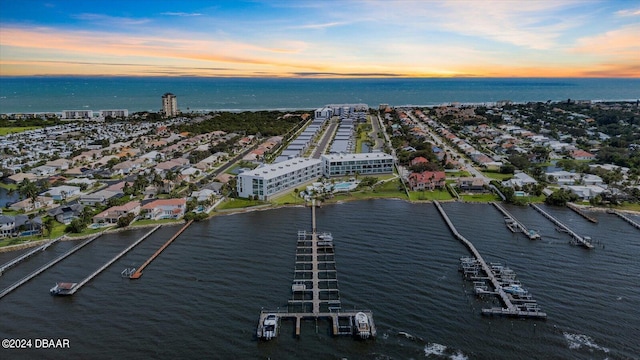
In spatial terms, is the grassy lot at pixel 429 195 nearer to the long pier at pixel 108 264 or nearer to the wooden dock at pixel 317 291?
the wooden dock at pixel 317 291

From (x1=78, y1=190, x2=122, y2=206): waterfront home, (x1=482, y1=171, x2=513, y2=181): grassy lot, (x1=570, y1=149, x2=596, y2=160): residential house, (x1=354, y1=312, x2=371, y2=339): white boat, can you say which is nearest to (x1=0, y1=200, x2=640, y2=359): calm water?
(x1=354, y1=312, x2=371, y2=339): white boat

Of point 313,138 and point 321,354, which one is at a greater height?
point 313,138

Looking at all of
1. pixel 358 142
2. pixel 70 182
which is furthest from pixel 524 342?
pixel 358 142

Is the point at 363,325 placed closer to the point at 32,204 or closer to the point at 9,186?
the point at 32,204

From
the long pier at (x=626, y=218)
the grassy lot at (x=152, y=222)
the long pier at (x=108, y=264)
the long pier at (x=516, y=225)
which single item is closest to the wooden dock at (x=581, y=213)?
the long pier at (x=626, y=218)

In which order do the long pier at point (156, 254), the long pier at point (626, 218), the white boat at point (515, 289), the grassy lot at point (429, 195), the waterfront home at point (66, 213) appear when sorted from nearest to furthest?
the white boat at point (515, 289) → the long pier at point (156, 254) → the long pier at point (626, 218) → the waterfront home at point (66, 213) → the grassy lot at point (429, 195)

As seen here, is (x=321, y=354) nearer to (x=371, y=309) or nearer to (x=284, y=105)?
(x=371, y=309)
